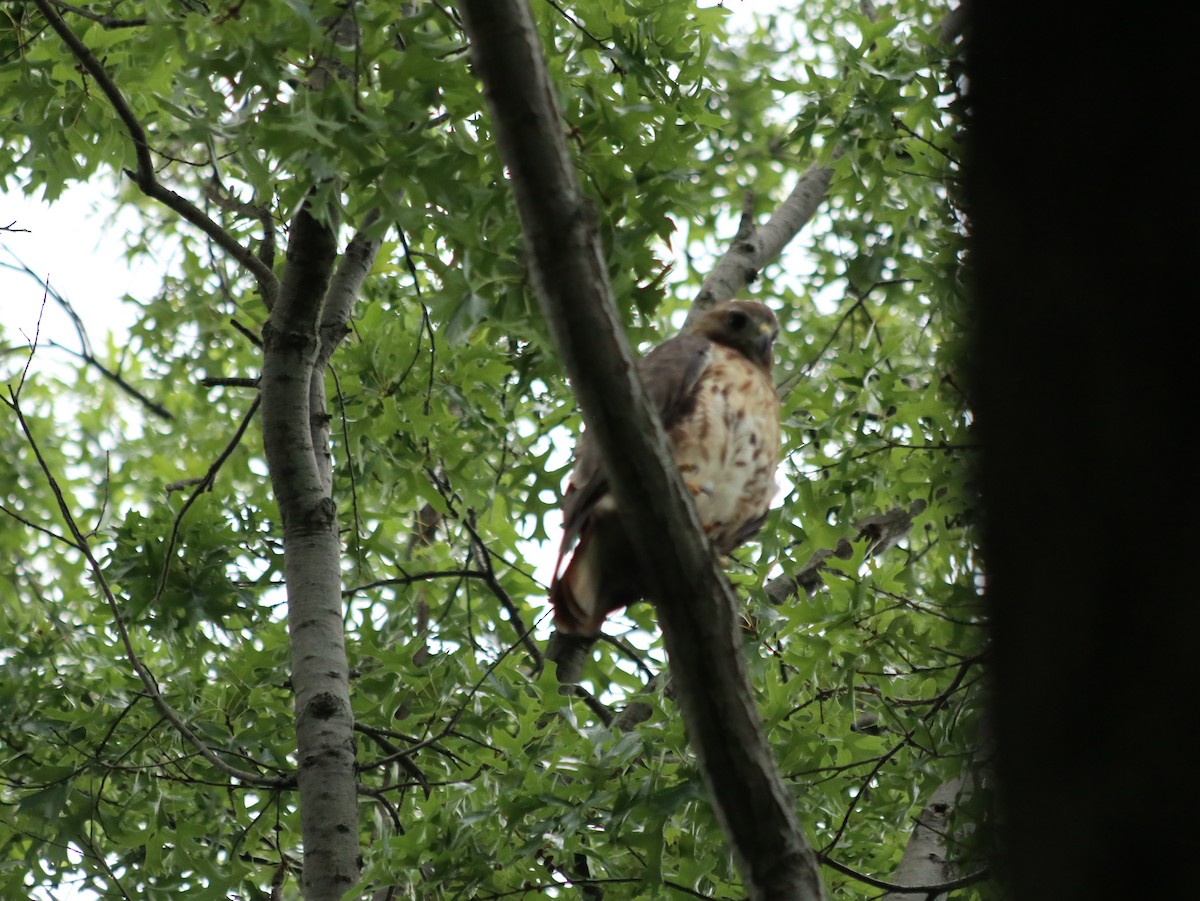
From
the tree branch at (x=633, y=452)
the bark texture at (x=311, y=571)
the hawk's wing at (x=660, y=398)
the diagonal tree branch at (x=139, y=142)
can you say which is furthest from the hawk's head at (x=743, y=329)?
the tree branch at (x=633, y=452)

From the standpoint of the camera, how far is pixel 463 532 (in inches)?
287

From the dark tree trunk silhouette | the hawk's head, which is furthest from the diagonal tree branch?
the dark tree trunk silhouette

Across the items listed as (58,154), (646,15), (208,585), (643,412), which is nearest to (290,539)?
(208,585)

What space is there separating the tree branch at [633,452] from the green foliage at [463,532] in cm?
67

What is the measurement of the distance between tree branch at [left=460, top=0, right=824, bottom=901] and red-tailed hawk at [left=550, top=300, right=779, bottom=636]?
209cm

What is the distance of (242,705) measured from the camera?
532 centimetres

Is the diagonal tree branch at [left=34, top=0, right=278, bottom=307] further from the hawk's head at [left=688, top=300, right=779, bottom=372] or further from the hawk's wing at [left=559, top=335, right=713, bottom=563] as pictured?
the hawk's head at [left=688, top=300, right=779, bottom=372]

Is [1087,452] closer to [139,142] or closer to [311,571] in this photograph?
[139,142]

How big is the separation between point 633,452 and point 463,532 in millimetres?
5131

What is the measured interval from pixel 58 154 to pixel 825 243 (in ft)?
16.0

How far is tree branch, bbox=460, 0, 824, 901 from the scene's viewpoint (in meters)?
2.23

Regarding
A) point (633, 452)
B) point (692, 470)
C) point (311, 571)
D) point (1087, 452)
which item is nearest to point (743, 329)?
point (692, 470)

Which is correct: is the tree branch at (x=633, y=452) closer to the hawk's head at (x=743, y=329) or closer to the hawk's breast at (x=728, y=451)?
the hawk's breast at (x=728, y=451)

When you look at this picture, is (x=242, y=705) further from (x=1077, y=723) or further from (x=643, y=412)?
(x=1077, y=723)
